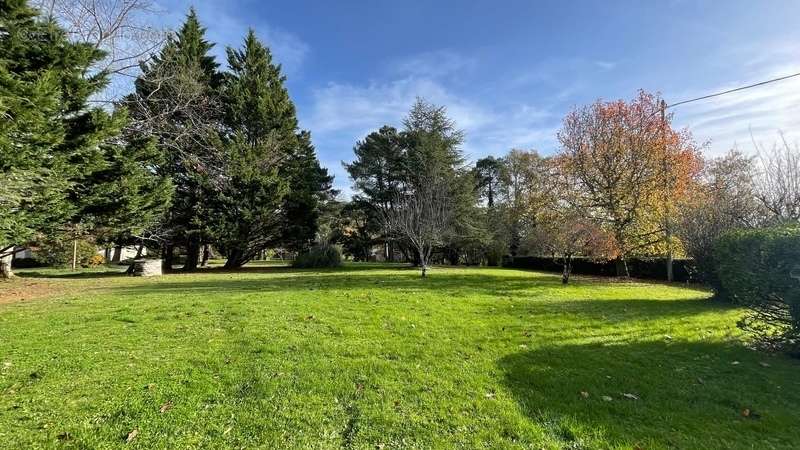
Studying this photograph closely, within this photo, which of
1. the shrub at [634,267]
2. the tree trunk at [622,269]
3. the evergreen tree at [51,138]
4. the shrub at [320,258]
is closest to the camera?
the evergreen tree at [51,138]

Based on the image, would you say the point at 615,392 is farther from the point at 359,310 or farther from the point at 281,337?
the point at 359,310

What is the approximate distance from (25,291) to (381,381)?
12104 millimetres

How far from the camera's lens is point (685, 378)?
428 cm

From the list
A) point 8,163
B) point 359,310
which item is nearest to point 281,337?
point 359,310

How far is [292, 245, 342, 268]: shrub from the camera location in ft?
78.6

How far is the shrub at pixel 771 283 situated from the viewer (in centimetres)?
498

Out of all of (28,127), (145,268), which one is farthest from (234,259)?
(28,127)

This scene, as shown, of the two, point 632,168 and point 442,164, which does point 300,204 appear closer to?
point 442,164

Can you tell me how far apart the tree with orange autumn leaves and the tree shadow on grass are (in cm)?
1276

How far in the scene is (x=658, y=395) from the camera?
379 cm

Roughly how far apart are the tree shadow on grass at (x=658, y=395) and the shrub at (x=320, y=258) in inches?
784

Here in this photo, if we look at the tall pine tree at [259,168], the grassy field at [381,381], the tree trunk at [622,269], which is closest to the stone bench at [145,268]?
the tall pine tree at [259,168]

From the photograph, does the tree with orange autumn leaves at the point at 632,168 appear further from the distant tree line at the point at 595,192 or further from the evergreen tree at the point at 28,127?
the evergreen tree at the point at 28,127

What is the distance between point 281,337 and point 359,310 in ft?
7.71
